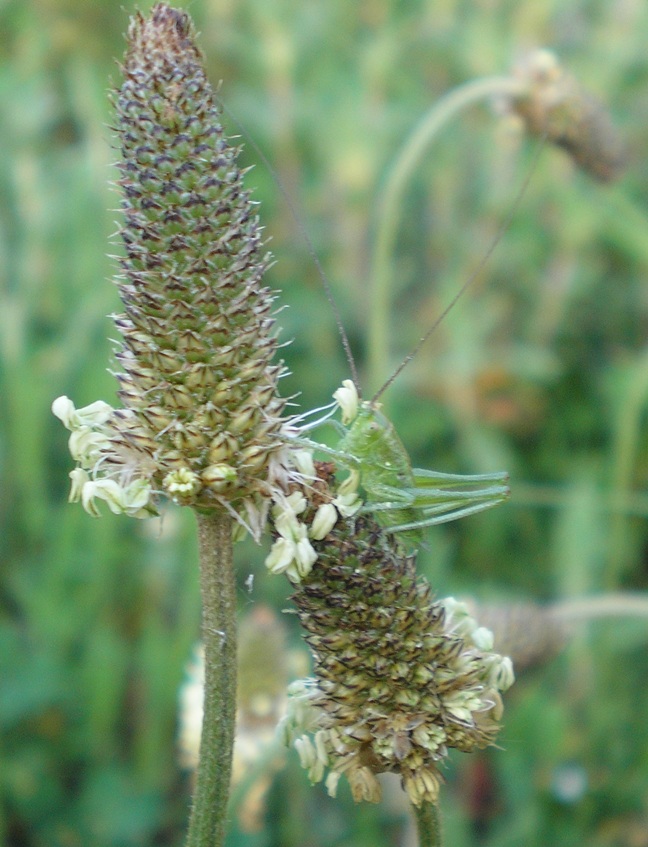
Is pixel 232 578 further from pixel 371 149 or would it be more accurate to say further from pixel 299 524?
pixel 371 149

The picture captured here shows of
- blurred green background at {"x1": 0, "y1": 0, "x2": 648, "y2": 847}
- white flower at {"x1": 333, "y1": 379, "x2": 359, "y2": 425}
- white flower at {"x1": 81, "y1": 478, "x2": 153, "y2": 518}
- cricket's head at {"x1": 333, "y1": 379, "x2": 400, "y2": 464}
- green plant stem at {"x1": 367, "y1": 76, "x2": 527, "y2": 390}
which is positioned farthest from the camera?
blurred green background at {"x1": 0, "y1": 0, "x2": 648, "y2": 847}

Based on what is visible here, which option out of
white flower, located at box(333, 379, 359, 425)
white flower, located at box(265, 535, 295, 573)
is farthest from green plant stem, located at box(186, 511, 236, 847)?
white flower, located at box(333, 379, 359, 425)

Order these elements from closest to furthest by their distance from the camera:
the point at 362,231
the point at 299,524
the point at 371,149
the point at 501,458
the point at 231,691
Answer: the point at 231,691, the point at 299,524, the point at 501,458, the point at 371,149, the point at 362,231

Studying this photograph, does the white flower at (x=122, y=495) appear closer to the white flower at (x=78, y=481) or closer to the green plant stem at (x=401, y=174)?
the white flower at (x=78, y=481)

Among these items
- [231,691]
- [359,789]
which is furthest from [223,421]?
[359,789]

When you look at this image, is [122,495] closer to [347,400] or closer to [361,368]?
[347,400]

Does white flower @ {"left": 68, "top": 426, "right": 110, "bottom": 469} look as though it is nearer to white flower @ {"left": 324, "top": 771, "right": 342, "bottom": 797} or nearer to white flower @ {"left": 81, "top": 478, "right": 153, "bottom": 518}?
white flower @ {"left": 81, "top": 478, "right": 153, "bottom": 518}

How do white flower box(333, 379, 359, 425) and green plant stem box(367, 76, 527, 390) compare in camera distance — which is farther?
green plant stem box(367, 76, 527, 390)
